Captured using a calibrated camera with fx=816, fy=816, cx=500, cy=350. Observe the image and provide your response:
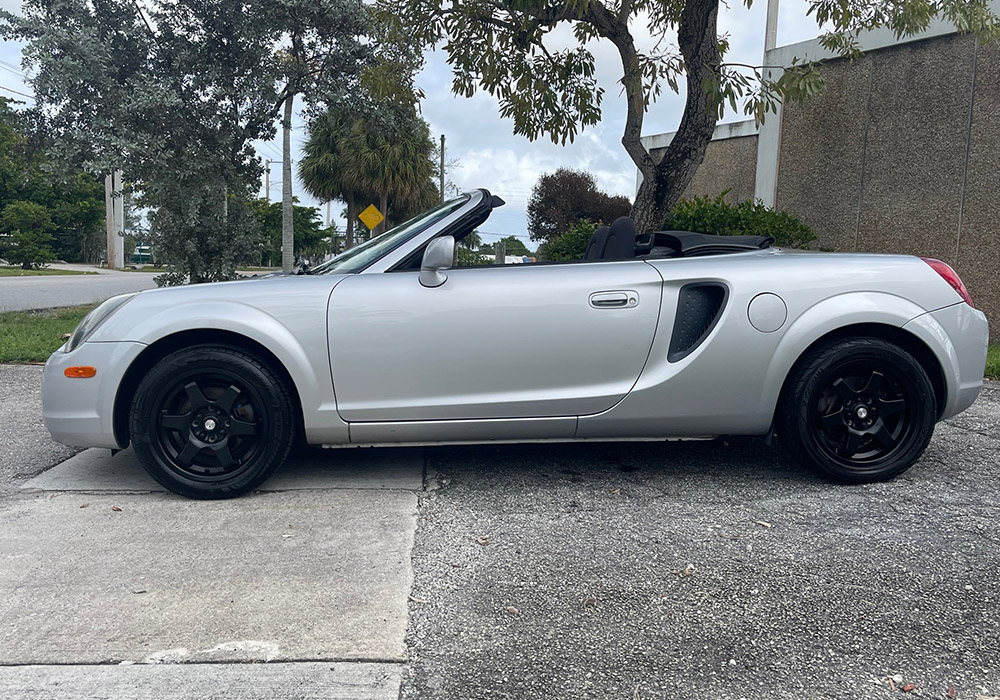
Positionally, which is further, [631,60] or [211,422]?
[631,60]

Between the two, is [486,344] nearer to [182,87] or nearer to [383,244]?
[383,244]

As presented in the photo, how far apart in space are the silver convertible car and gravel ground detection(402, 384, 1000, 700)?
316 mm

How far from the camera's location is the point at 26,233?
49.5m

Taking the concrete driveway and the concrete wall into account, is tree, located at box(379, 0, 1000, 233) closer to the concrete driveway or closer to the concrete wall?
the concrete wall

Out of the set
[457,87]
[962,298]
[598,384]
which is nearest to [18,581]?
[598,384]

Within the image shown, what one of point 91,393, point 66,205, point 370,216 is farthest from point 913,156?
point 66,205

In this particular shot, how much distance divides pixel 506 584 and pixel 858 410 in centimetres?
203

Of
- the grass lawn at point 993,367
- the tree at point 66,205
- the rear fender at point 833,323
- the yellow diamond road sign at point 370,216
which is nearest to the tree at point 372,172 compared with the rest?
the yellow diamond road sign at point 370,216

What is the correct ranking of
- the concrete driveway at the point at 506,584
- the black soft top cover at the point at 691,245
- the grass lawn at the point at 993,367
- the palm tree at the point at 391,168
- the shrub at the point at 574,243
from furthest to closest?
the palm tree at the point at 391,168
the shrub at the point at 574,243
the grass lawn at the point at 993,367
the black soft top cover at the point at 691,245
the concrete driveway at the point at 506,584

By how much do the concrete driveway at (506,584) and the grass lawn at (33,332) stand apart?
15.5 ft

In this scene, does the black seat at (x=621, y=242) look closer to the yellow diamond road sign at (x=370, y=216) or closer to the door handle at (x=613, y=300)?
the door handle at (x=613, y=300)

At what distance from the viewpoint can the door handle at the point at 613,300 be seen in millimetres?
3686

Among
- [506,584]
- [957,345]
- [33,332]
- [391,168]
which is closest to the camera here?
[506,584]

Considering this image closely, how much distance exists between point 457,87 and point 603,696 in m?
7.55
